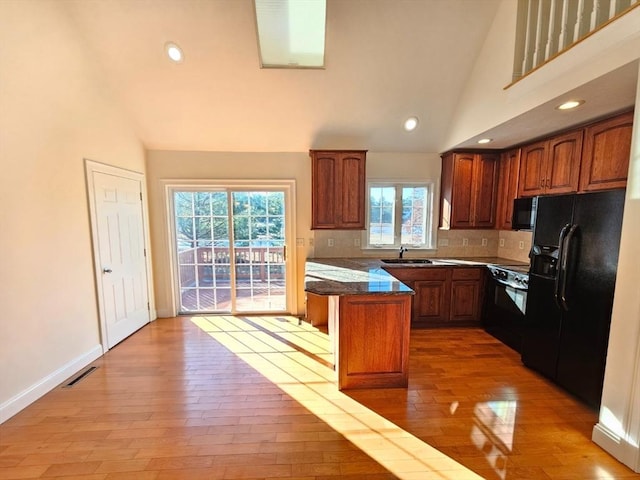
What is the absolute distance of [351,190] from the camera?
3.70m

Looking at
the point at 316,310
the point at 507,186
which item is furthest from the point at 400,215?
the point at 316,310

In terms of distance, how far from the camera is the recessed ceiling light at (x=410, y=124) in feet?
11.8

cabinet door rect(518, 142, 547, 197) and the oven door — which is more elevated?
cabinet door rect(518, 142, 547, 197)

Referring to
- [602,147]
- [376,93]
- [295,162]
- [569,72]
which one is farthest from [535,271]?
[295,162]

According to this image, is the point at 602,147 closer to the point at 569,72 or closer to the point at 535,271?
the point at 569,72

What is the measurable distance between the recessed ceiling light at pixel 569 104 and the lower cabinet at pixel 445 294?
197 centimetres

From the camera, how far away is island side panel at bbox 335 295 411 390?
2.35 m

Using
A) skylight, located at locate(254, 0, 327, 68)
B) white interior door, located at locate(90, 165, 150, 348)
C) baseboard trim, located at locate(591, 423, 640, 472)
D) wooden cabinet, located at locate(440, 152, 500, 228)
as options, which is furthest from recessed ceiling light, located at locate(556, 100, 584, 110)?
white interior door, located at locate(90, 165, 150, 348)

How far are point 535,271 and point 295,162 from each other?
3040mm

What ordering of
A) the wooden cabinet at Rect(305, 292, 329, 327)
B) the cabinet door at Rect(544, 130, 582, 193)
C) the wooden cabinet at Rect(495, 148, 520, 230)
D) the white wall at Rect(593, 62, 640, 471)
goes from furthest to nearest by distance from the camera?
the wooden cabinet at Rect(305, 292, 329, 327)
the wooden cabinet at Rect(495, 148, 520, 230)
the cabinet door at Rect(544, 130, 582, 193)
the white wall at Rect(593, 62, 640, 471)

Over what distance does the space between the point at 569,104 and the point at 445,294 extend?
2312 millimetres

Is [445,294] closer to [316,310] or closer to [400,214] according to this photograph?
[400,214]

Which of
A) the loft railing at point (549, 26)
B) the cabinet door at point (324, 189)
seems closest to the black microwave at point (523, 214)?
the loft railing at point (549, 26)

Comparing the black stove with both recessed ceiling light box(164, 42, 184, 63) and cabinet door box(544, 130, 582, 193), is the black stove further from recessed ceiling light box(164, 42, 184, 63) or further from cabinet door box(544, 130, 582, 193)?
recessed ceiling light box(164, 42, 184, 63)
